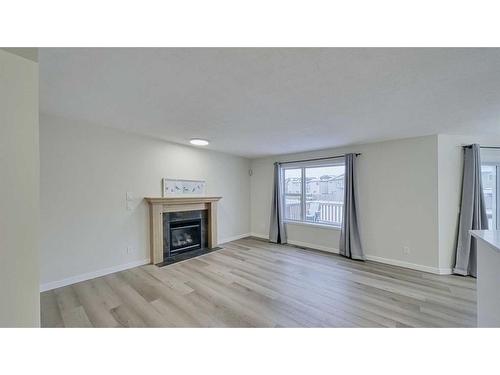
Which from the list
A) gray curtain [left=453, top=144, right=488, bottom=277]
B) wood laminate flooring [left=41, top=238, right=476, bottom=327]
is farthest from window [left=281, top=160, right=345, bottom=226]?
gray curtain [left=453, top=144, right=488, bottom=277]

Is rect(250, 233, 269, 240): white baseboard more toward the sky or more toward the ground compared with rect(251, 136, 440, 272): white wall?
more toward the ground

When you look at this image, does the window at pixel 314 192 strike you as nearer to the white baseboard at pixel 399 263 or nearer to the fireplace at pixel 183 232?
the white baseboard at pixel 399 263

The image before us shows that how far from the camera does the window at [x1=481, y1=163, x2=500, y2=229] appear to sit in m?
3.11

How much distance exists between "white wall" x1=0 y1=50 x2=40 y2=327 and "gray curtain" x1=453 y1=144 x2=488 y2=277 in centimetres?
483

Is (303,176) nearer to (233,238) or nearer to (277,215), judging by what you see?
(277,215)

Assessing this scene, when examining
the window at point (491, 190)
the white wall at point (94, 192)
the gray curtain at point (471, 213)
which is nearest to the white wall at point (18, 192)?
the white wall at point (94, 192)

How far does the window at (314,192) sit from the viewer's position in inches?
164

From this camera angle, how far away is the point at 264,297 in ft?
7.61

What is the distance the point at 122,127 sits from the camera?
2863mm

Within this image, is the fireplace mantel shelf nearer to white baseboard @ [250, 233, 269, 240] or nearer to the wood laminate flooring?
the wood laminate flooring

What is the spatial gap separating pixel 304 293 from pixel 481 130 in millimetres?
3500

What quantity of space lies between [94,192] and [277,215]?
12.0ft
